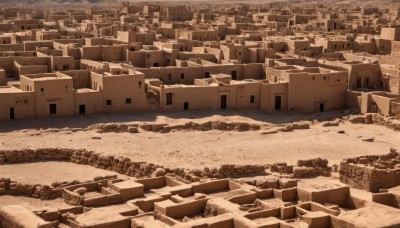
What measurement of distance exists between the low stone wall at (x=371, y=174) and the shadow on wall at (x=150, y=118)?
425 inches

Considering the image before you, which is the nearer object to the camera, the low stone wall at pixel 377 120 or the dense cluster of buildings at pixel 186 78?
the low stone wall at pixel 377 120

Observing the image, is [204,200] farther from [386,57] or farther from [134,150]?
[386,57]

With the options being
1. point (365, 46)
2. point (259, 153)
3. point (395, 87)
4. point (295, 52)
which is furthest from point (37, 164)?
point (365, 46)

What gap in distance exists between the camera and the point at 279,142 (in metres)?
28.1

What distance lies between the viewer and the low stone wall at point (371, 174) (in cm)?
2031

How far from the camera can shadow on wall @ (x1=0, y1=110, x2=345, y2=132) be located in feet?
96.4

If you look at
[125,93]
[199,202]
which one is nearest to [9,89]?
[125,93]

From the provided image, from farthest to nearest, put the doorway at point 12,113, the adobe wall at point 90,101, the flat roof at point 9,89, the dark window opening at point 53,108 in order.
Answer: the adobe wall at point 90,101 → the dark window opening at point 53,108 → the flat roof at point 9,89 → the doorway at point 12,113

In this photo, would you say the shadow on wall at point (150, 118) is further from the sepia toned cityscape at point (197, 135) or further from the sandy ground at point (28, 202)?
the sandy ground at point (28, 202)

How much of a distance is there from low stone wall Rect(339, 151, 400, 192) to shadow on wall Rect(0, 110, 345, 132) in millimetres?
10797

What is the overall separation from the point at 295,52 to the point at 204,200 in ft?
100

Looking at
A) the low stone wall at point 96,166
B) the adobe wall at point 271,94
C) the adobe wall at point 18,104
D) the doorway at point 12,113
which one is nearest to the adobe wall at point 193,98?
the adobe wall at point 271,94

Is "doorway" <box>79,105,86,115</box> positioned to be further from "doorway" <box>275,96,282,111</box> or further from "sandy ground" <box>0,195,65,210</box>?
"sandy ground" <box>0,195,65,210</box>

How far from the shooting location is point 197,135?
95.6 ft
